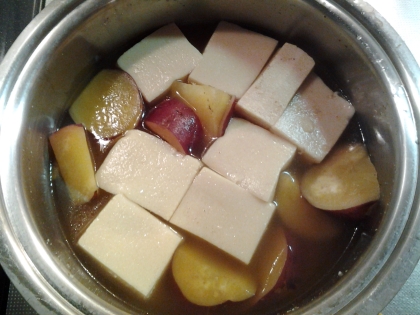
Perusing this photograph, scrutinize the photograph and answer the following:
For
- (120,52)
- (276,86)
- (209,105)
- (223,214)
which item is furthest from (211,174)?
(120,52)

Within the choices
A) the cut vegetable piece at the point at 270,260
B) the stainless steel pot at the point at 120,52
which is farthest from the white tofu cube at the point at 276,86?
the cut vegetable piece at the point at 270,260

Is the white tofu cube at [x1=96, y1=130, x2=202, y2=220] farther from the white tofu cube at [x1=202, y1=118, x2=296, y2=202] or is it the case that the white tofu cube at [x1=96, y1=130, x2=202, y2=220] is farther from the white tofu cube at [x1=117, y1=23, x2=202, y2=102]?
the white tofu cube at [x1=117, y1=23, x2=202, y2=102]

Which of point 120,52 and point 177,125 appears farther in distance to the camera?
point 120,52

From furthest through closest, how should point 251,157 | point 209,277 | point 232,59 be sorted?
point 232,59 < point 251,157 < point 209,277

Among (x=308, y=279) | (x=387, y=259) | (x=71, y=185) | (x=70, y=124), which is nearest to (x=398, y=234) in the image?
(x=387, y=259)

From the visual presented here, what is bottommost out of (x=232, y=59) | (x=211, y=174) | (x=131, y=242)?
(x=131, y=242)

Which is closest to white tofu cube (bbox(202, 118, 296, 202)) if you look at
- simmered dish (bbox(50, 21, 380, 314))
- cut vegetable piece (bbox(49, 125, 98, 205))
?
simmered dish (bbox(50, 21, 380, 314))

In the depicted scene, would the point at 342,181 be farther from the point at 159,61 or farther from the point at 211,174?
the point at 159,61
